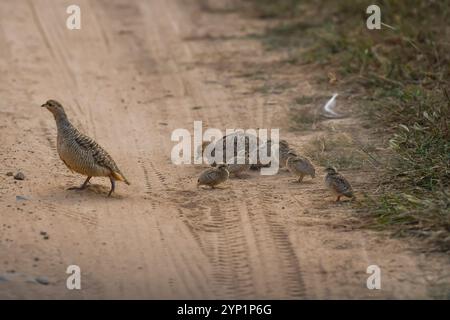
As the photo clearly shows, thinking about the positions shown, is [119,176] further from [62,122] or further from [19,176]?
[19,176]

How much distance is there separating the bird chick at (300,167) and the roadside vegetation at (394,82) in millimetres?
616

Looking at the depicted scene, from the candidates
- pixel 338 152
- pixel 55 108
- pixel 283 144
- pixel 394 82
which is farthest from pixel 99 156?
pixel 394 82

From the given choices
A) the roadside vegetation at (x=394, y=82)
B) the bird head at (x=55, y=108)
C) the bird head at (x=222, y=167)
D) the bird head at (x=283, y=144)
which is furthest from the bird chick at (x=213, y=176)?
the bird head at (x=55, y=108)

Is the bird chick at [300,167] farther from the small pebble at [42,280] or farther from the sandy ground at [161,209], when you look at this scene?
the small pebble at [42,280]

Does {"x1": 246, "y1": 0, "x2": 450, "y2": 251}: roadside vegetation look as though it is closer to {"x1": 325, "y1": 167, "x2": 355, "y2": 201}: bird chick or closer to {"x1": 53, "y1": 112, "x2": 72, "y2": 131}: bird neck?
{"x1": 325, "y1": 167, "x2": 355, "y2": 201}: bird chick

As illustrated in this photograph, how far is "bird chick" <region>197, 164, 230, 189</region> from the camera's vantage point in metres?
9.01

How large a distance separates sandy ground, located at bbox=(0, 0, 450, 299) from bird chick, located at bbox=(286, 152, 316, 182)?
0.45 feet

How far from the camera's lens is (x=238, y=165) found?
31.0ft

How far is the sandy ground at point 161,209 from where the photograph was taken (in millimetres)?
7070

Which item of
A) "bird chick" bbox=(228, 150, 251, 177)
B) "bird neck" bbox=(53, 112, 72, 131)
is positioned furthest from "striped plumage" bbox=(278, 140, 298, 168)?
"bird neck" bbox=(53, 112, 72, 131)

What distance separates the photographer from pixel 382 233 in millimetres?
7855
